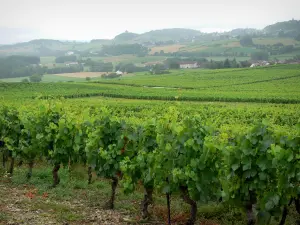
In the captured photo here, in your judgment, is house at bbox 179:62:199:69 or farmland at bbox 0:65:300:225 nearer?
farmland at bbox 0:65:300:225

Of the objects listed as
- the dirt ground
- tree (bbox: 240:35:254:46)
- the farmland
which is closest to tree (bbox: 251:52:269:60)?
tree (bbox: 240:35:254:46)

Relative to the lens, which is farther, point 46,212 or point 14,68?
point 14,68

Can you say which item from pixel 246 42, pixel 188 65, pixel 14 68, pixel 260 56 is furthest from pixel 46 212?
pixel 246 42

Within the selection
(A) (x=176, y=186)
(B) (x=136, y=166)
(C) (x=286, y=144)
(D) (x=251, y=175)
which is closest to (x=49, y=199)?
(B) (x=136, y=166)

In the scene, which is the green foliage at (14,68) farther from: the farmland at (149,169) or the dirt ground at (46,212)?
the dirt ground at (46,212)

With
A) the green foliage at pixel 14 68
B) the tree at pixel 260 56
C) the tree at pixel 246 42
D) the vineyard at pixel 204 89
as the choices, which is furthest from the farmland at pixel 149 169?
the tree at pixel 246 42

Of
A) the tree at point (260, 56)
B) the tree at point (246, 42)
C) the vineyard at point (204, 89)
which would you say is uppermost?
the tree at point (246, 42)

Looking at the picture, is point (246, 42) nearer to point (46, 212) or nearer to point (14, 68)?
point (14, 68)

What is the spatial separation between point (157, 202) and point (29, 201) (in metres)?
4.07

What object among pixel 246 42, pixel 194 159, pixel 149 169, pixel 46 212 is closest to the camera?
pixel 194 159

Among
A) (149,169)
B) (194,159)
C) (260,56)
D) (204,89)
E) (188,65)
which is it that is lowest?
(204,89)

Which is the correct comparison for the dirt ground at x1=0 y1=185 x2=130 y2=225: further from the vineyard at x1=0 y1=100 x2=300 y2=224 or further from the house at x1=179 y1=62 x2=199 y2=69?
the house at x1=179 y1=62 x2=199 y2=69

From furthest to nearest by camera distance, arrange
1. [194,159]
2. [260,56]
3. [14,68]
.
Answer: [14,68] < [260,56] < [194,159]

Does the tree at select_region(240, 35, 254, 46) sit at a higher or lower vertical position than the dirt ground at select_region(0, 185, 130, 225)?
higher
